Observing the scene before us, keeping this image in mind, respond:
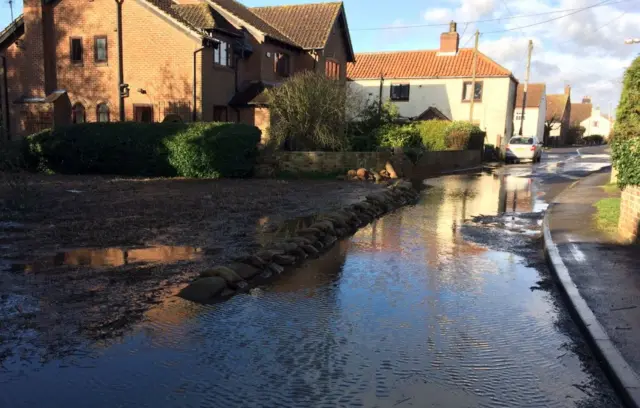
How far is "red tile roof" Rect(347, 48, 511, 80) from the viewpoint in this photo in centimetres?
4247

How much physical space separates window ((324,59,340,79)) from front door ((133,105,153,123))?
1152 centimetres

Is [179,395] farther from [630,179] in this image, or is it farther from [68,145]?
[68,145]

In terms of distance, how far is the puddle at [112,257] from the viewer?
7155 millimetres

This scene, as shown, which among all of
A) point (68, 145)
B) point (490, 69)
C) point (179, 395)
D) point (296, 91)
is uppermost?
point (490, 69)

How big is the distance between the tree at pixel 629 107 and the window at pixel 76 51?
2380cm

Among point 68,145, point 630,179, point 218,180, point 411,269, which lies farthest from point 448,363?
point 68,145

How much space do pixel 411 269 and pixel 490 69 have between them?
38494 millimetres

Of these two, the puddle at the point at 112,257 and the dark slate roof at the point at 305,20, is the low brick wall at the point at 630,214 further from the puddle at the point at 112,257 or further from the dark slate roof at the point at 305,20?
the dark slate roof at the point at 305,20

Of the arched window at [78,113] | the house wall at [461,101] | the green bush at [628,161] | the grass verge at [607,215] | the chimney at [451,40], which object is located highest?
the chimney at [451,40]

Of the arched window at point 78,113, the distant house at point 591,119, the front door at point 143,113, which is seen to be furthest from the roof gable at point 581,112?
the arched window at point 78,113

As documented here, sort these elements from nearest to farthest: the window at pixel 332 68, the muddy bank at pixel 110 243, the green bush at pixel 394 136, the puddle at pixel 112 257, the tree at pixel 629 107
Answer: the muddy bank at pixel 110 243, the puddle at pixel 112 257, the tree at pixel 629 107, the green bush at pixel 394 136, the window at pixel 332 68

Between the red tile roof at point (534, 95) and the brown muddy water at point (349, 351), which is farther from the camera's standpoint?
the red tile roof at point (534, 95)

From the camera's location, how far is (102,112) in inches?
1002

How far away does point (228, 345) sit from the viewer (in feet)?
15.5
